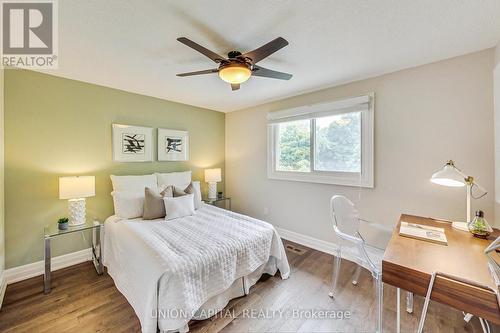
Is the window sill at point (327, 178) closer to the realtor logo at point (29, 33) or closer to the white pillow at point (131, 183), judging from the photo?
the white pillow at point (131, 183)

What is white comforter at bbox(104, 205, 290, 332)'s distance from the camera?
4.82ft

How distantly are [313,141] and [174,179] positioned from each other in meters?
2.29

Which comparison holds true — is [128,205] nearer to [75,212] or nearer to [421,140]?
[75,212]

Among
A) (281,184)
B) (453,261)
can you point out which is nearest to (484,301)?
(453,261)

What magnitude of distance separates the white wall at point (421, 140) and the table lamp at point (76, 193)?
2832mm

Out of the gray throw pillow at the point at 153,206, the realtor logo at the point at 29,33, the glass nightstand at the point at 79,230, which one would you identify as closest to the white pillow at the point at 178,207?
the gray throw pillow at the point at 153,206

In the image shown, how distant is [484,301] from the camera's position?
2.84 feet

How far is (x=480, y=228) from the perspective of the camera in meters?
1.52

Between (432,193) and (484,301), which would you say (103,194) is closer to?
(484,301)

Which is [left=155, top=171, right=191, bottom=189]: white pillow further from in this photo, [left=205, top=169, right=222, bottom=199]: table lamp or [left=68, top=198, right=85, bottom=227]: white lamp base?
[left=68, top=198, right=85, bottom=227]: white lamp base

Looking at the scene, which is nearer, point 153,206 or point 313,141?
point 153,206

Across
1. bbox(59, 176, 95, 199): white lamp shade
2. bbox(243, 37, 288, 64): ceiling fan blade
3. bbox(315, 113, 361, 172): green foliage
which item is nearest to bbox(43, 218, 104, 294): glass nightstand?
bbox(59, 176, 95, 199): white lamp shade

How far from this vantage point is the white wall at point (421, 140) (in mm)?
1887

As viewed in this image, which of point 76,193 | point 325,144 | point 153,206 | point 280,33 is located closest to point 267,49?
point 280,33
